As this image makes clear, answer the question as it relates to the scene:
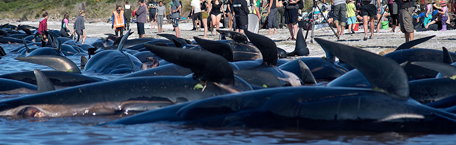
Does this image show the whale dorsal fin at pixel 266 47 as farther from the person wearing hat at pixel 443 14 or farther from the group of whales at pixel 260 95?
the person wearing hat at pixel 443 14

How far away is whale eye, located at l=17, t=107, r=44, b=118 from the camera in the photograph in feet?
17.5

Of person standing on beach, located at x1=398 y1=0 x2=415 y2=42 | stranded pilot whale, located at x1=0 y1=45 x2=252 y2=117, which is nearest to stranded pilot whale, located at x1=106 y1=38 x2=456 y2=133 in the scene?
stranded pilot whale, located at x1=0 y1=45 x2=252 y2=117

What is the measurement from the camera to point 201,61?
15.8ft

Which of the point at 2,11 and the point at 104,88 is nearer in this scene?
the point at 104,88

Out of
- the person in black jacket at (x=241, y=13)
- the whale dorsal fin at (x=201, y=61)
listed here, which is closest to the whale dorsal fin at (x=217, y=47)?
the whale dorsal fin at (x=201, y=61)

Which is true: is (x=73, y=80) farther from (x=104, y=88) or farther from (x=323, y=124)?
(x=323, y=124)

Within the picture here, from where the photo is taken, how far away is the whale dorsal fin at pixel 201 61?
4668mm

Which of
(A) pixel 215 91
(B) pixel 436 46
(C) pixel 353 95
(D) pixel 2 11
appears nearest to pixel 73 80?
(A) pixel 215 91

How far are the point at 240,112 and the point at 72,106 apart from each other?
1.66 metres

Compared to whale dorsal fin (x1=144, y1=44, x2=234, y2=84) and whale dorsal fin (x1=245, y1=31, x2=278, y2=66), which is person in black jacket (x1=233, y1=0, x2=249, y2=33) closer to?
whale dorsal fin (x1=245, y1=31, x2=278, y2=66)

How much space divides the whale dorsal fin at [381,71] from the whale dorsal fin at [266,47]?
7.73ft

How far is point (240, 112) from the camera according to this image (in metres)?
4.32

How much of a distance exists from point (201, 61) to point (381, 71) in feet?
4.19

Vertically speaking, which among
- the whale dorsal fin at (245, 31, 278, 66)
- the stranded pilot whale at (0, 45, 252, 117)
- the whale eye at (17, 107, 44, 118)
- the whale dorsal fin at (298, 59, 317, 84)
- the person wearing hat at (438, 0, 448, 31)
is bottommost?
the person wearing hat at (438, 0, 448, 31)
